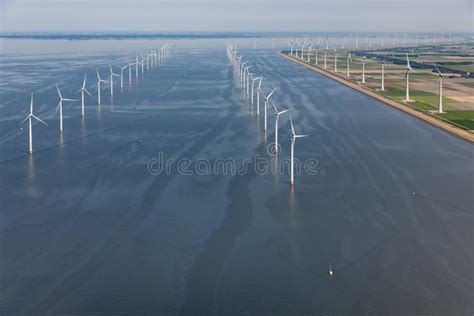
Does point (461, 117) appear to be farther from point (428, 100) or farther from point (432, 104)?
point (428, 100)

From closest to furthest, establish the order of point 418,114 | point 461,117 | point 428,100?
point 461,117 → point 418,114 → point 428,100

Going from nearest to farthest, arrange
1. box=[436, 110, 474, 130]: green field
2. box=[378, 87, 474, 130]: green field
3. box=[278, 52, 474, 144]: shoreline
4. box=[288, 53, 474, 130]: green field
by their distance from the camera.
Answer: box=[278, 52, 474, 144]: shoreline → box=[436, 110, 474, 130]: green field → box=[378, 87, 474, 130]: green field → box=[288, 53, 474, 130]: green field

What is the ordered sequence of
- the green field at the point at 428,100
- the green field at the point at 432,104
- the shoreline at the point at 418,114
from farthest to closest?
1. the green field at the point at 428,100
2. the green field at the point at 432,104
3. the shoreline at the point at 418,114

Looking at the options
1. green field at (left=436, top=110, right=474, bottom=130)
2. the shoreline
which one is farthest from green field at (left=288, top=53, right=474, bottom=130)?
the shoreline

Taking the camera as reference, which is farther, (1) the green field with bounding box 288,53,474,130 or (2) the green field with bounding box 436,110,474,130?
(1) the green field with bounding box 288,53,474,130

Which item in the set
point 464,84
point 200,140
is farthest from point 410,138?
point 464,84

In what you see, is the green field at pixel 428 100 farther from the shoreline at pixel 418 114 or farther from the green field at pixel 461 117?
the shoreline at pixel 418 114

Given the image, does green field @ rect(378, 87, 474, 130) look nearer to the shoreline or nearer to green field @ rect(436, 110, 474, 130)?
green field @ rect(436, 110, 474, 130)

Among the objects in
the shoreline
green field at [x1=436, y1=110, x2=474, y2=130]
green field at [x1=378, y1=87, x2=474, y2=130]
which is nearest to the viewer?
the shoreline

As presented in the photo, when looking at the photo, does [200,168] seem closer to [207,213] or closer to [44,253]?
[207,213]

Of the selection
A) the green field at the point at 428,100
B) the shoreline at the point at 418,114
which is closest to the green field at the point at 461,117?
the green field at the point at 428,100

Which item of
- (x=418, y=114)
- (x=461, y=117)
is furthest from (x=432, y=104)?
(x=461, y=117)
